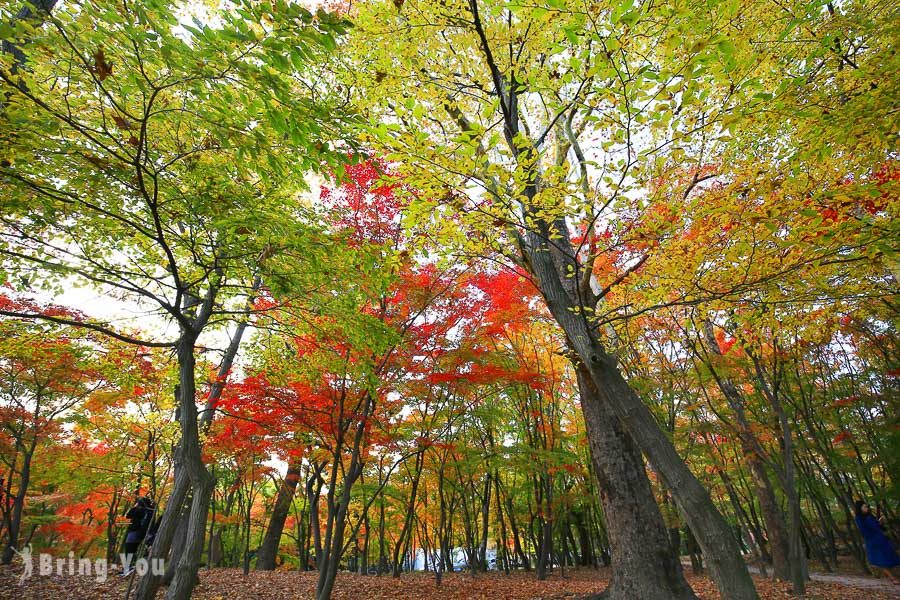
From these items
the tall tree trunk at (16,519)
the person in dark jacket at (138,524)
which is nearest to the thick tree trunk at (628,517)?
the person in dark jacket at (138,524)

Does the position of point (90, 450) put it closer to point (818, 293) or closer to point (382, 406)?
point (382, 406)

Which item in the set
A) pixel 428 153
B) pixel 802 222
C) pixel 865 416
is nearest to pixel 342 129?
pixel 428 153

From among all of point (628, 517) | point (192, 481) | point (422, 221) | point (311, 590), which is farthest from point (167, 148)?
point (311, 590)

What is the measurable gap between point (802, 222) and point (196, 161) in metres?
5.55

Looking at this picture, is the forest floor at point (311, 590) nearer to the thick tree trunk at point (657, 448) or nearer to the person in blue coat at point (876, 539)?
the person in blue coat at point (876, 539)

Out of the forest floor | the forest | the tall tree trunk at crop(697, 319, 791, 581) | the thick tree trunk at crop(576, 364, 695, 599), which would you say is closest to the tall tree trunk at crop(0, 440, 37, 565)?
the forest

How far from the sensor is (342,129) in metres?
2.85

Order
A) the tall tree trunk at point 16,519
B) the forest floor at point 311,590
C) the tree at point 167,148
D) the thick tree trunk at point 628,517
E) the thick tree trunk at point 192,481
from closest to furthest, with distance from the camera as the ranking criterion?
1. the tree at point 167,148
2. the thick tree trunk at point 192,481
3. the thick tree trunk at point 628,517
4. the forest floor at point 311,590
5. the tall tree trunk at point 16,519

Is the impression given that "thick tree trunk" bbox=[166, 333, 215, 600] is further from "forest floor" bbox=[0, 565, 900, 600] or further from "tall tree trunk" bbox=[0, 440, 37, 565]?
"tall tree trunk" bbox=[0, 440, 37, 565]

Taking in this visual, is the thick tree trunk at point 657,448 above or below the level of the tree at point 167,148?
below

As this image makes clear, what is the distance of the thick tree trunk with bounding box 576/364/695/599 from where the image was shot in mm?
4363

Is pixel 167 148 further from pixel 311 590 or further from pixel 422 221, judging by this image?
pixel 311 590

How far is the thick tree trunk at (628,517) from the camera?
14.3 feet

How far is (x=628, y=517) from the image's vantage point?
4648mm
